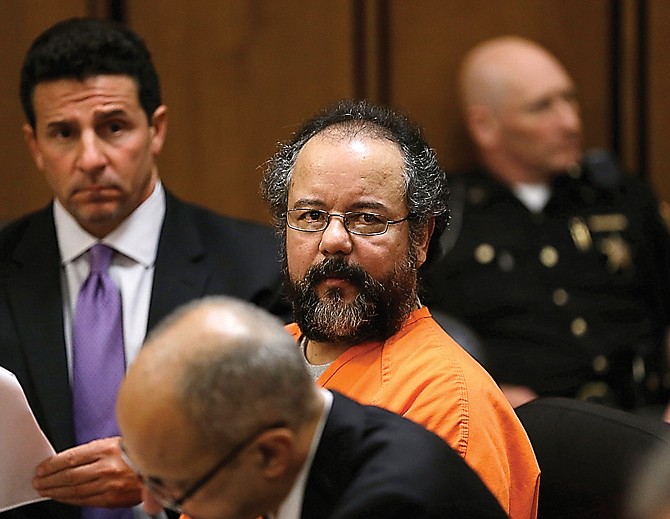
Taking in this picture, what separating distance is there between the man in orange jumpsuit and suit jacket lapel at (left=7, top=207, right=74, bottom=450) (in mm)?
619

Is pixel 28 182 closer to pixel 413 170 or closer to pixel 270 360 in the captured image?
pixel 413 170

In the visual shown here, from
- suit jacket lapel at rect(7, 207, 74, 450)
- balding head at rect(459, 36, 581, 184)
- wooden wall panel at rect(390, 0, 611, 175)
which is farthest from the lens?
wooden wall panel at rect(390, 0, 611, 175)

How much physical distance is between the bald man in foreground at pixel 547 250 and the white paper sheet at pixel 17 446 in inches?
60.9

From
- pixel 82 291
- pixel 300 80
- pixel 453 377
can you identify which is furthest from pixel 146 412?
pixel 300 80

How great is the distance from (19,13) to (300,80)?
859 millimetres

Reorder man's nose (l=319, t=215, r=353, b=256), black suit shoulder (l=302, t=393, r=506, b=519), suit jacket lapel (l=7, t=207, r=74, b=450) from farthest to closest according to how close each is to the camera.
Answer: suit jacket lapel (l=7, t=207, r=74, b=450) → man's nose (l=319, t=215, r=353, b=256) → black suit shoulder (l=302, t=393, r=506, b=519)

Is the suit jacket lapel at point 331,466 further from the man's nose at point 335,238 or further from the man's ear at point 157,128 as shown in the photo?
the man's ear at point 157,128

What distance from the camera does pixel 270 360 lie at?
130 cm

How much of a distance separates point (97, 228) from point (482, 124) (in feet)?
5.23

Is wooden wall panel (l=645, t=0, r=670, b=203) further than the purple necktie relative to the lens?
Yes

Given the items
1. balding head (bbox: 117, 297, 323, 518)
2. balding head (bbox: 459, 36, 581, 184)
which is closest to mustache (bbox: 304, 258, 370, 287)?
balding head (bbox: 117, 297, 323, 518)

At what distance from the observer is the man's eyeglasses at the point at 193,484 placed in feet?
4.23

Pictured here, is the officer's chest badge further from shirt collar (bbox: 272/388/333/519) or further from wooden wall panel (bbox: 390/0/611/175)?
shirt collar (bbox: 272/388/333/519)

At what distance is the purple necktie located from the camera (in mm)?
2363
